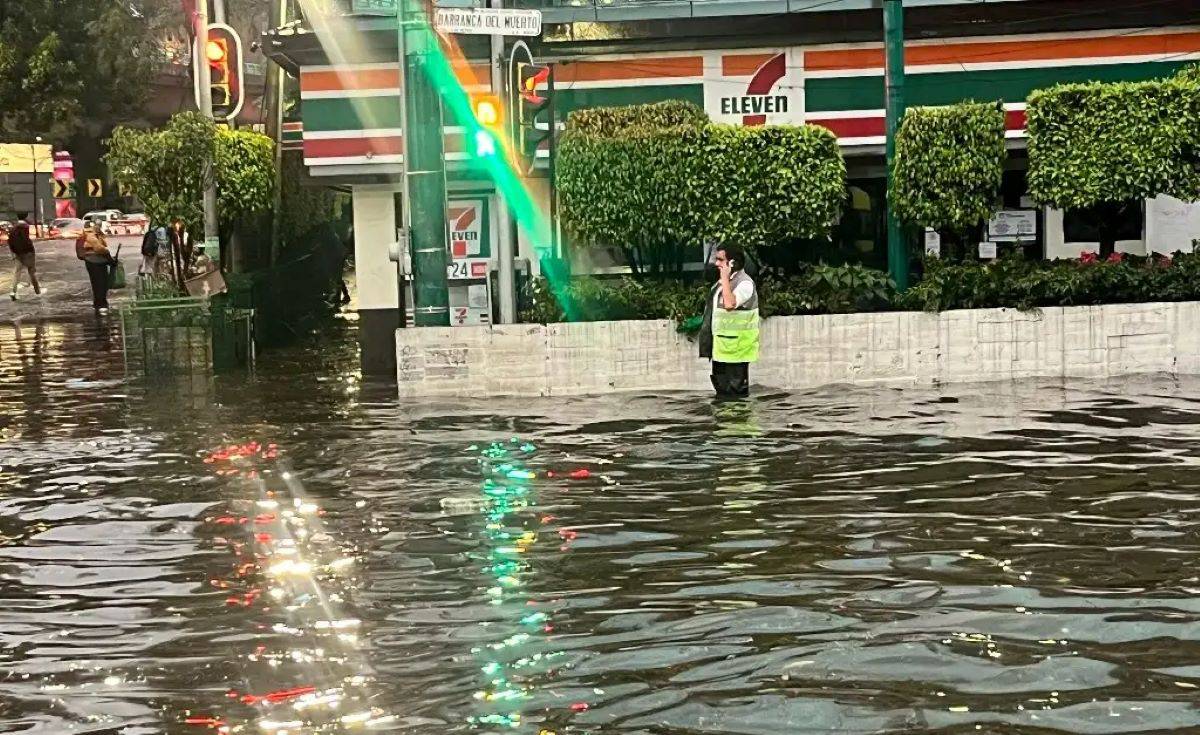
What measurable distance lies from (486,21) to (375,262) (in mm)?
7577

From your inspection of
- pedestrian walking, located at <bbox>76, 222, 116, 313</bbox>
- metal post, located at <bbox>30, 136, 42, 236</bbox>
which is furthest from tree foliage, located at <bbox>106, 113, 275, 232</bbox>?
metal post, located at <bbox>30, 136, 42, 236</bbox>

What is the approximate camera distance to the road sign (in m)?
63.6

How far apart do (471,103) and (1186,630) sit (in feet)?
36.6

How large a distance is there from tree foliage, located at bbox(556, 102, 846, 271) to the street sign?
2.31 metres

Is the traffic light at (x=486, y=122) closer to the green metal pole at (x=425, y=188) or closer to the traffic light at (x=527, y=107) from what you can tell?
the traffic light at (x=527, y=107)

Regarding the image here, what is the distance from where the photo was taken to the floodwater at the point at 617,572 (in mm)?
5984

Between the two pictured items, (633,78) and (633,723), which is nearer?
(633,723)

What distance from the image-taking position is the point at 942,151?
17016 millimetres

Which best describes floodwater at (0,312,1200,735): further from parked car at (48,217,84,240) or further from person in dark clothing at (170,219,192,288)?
parked car at (48,217,84,240)

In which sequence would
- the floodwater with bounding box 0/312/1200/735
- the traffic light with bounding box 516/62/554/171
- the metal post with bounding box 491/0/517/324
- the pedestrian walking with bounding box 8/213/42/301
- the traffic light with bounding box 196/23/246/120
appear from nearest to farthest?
the floodwater with bounding box 0/312/1200/735
the traffic light with bounding box 516/62/554/171
the metal post with bounding box 491/0/517/324
the traffic light with bounding box 196/23/246/120
the pedestrian walking with bounding box 8/213/42/301

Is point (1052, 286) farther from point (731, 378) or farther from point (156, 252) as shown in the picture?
point (156, 252)

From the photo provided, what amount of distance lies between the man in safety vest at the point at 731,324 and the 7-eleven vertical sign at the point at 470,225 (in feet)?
25.6

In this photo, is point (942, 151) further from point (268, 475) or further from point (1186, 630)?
point (1186, 630)

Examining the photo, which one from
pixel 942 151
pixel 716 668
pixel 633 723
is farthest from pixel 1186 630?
pixel 942 151
